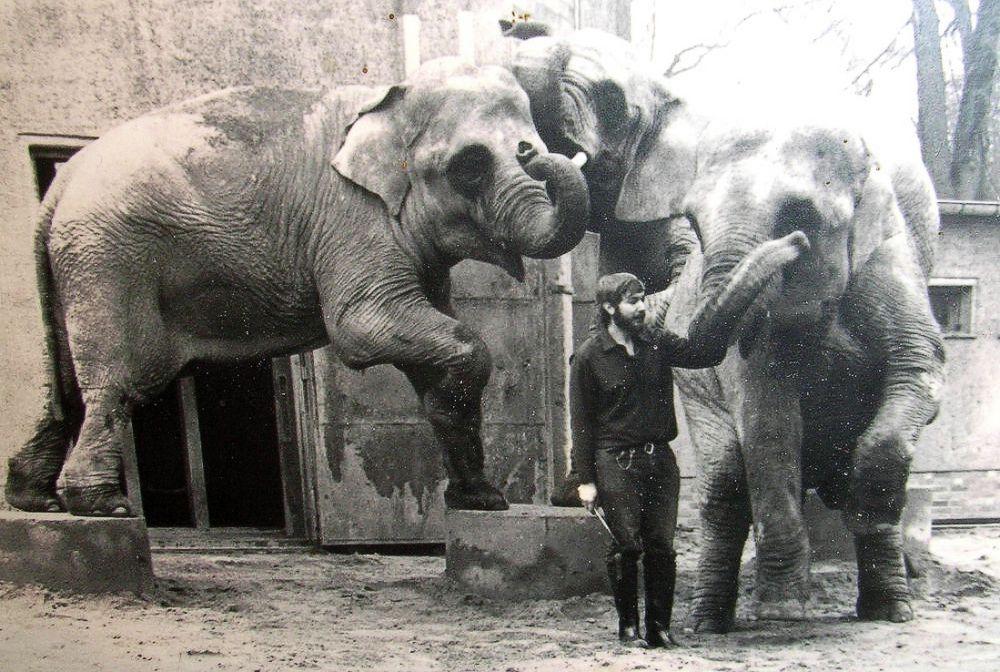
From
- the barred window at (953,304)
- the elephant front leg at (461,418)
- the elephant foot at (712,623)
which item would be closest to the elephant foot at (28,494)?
the elephant front leg at (461,418)

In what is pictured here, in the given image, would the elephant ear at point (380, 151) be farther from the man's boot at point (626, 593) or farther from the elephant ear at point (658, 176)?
the man's boot at point (626, 593)

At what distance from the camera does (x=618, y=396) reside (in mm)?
2418

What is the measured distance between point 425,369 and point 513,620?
2.04 feet

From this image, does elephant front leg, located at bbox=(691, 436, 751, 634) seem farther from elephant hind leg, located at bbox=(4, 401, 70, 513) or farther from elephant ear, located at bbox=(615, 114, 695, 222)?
elephant hind leg, located at bbox=(4, 401, 70, 513)

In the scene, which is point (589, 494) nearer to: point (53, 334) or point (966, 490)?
point (53, 334)

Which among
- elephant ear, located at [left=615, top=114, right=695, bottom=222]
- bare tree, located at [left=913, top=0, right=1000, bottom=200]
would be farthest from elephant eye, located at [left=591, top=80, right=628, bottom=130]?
bare tree, located at [left=913, top=0, right=1000, bottom=200]

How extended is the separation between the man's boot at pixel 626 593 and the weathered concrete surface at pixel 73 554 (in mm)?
A: 1030

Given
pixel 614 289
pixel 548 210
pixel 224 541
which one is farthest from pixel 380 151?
pixel 224 541

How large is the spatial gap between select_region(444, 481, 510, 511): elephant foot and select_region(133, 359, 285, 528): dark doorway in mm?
1378

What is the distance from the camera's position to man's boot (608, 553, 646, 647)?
2.38m

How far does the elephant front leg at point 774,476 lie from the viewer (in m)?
2.76

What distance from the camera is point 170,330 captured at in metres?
2.90

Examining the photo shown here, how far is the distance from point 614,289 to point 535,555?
80 centimetres

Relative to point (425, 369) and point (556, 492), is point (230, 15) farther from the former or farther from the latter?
point (556, 492)
